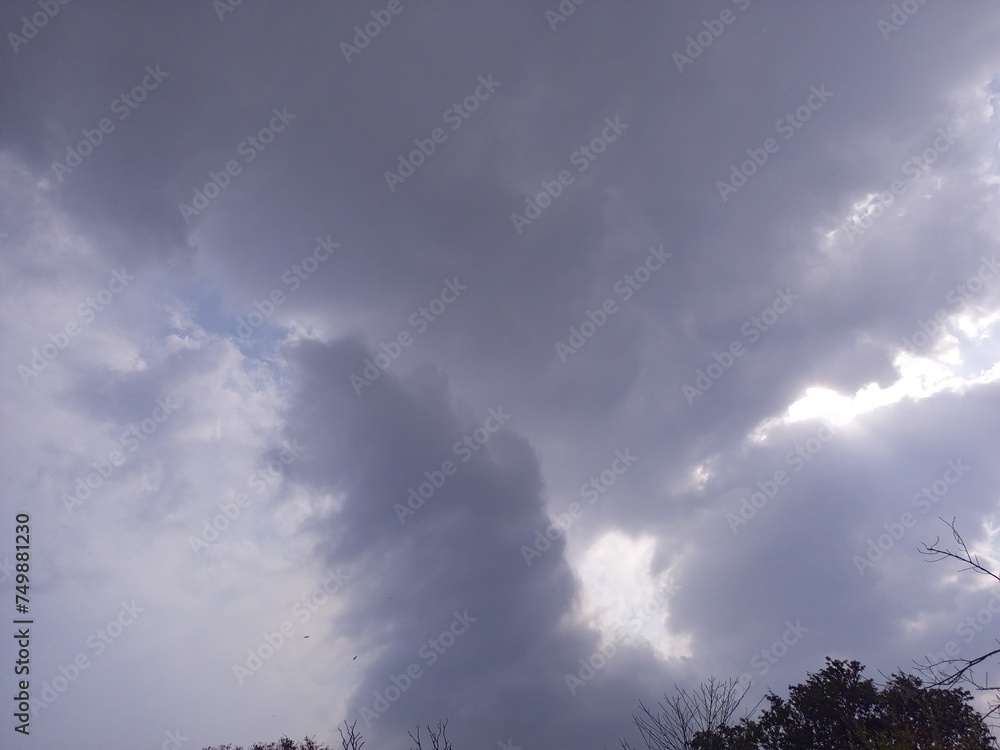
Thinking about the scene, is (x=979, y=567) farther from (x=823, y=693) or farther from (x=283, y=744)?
(x=283, y=744)

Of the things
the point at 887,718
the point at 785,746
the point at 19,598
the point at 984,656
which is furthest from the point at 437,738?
the point at 984,656

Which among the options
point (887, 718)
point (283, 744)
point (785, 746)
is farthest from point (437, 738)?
point (887, 718)

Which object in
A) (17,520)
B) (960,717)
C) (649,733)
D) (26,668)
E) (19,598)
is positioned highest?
(17,520)

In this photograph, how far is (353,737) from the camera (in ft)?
102

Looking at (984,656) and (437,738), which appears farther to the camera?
(437,738)

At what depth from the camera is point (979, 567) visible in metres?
5.98

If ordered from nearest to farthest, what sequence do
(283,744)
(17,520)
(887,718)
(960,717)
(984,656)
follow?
(984,656) → (17,520) → (960,717) → (887,718) → (283,744)

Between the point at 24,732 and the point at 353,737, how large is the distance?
16.0 metres

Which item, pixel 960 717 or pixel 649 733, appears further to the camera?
pixel 960 717

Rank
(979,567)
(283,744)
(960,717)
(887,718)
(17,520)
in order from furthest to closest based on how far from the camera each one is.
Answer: (283,744), (887,718), (960,717), (17,520), (979,567)

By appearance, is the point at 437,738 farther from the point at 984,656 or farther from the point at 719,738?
the point at 984,656

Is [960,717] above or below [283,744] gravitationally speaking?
below

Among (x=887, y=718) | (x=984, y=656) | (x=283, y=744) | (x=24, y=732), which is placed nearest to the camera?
(x=984, y=656)

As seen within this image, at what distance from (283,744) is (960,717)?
3732cm
